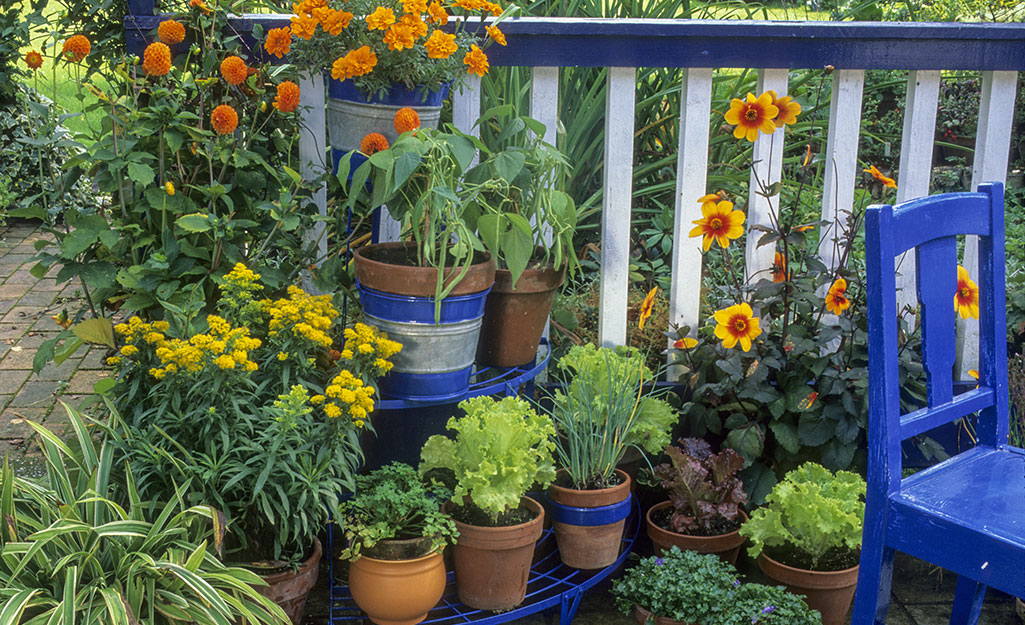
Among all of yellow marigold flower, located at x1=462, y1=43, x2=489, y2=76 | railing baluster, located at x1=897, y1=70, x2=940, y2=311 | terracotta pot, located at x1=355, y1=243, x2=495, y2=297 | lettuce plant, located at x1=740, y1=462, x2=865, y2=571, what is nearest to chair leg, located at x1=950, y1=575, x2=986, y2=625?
lettuce plant, located at x1=740, y1=462, x2=865, y2=571

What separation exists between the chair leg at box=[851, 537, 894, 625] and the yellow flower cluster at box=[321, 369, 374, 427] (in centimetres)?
97

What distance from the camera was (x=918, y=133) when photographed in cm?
257

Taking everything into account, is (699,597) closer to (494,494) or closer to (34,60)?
(494,494)

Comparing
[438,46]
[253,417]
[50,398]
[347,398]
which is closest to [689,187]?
[438,46]

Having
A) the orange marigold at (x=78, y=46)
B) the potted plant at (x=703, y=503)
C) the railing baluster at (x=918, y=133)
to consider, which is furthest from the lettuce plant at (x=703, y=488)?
the orange marigold at (x=78, y=46)

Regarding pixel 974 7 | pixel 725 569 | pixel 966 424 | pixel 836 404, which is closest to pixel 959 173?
pixel 974 7

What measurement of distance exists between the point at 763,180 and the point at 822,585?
1.11 meters

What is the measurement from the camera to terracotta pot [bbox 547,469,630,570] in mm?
2268

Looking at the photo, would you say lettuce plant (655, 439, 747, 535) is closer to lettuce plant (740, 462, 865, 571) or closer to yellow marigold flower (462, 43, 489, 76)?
lettuce plant (740, 462, 865, 571)

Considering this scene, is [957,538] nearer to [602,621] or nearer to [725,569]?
[725,569]

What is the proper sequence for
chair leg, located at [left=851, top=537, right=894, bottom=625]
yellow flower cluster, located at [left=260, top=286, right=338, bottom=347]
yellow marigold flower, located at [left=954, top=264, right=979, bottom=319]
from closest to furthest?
chair leg, located at [left=851, top=537, right=894, bottom=625], yellow flower cluster, located at [left=260, top=286, right=338, bottom=347], yellow marigold flower, located at [left=954, top=264, right=979, bottom=319]

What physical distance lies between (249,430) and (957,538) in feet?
4.48

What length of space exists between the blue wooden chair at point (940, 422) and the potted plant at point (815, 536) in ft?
1.06

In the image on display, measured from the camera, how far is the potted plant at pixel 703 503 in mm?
2342
